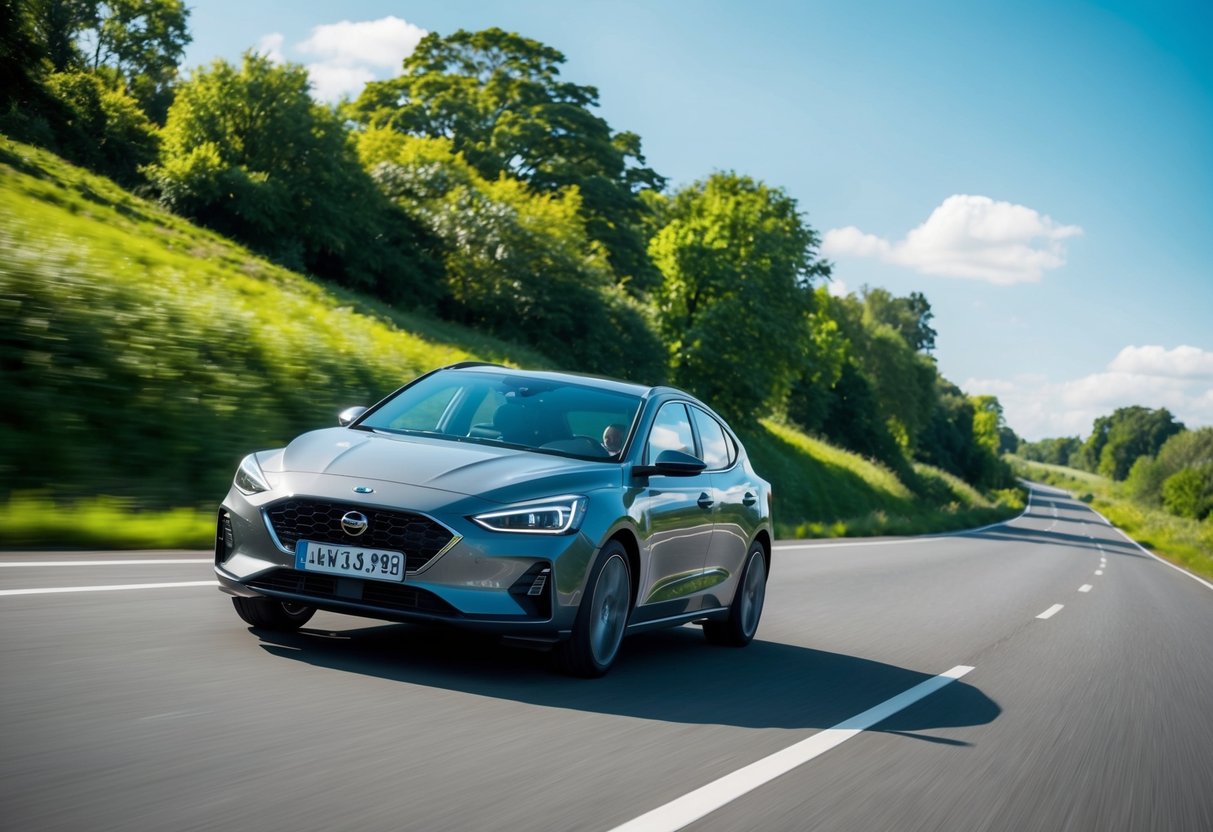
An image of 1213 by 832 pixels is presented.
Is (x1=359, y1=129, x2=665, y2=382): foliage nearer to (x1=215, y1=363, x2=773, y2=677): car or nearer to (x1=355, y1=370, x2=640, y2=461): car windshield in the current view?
(x1=355, y1=370, x2=640, y2=461): car windshield

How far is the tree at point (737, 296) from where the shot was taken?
48.1 metres

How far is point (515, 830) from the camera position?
12.9 feet

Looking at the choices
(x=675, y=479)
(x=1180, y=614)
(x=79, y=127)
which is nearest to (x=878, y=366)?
(x=79, y=127)

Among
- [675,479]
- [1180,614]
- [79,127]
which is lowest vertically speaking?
[1180,614]

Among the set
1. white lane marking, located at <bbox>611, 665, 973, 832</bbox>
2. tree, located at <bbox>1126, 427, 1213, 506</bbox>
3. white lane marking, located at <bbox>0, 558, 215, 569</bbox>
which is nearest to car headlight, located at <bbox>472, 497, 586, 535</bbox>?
white lane marking, located at <bbox>611, 665, 973, 832</bbox>

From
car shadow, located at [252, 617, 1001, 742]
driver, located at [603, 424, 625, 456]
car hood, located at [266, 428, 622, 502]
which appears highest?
driver, located at [603, 424, 625, 456]

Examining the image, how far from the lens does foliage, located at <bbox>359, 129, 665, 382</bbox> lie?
146 feet

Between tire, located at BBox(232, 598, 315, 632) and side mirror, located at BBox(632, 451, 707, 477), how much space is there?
183 cm

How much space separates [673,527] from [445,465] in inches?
64.3

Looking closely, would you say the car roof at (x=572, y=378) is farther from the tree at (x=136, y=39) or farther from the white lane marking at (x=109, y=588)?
the tree at (x=136, y=39)

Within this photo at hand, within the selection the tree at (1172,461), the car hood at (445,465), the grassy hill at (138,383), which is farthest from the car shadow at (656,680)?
the tree at (1172,461)

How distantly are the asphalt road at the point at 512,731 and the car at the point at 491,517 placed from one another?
353 millimetres

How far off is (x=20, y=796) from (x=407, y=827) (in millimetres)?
1066

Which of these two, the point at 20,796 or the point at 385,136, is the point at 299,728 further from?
the point at 385,136
